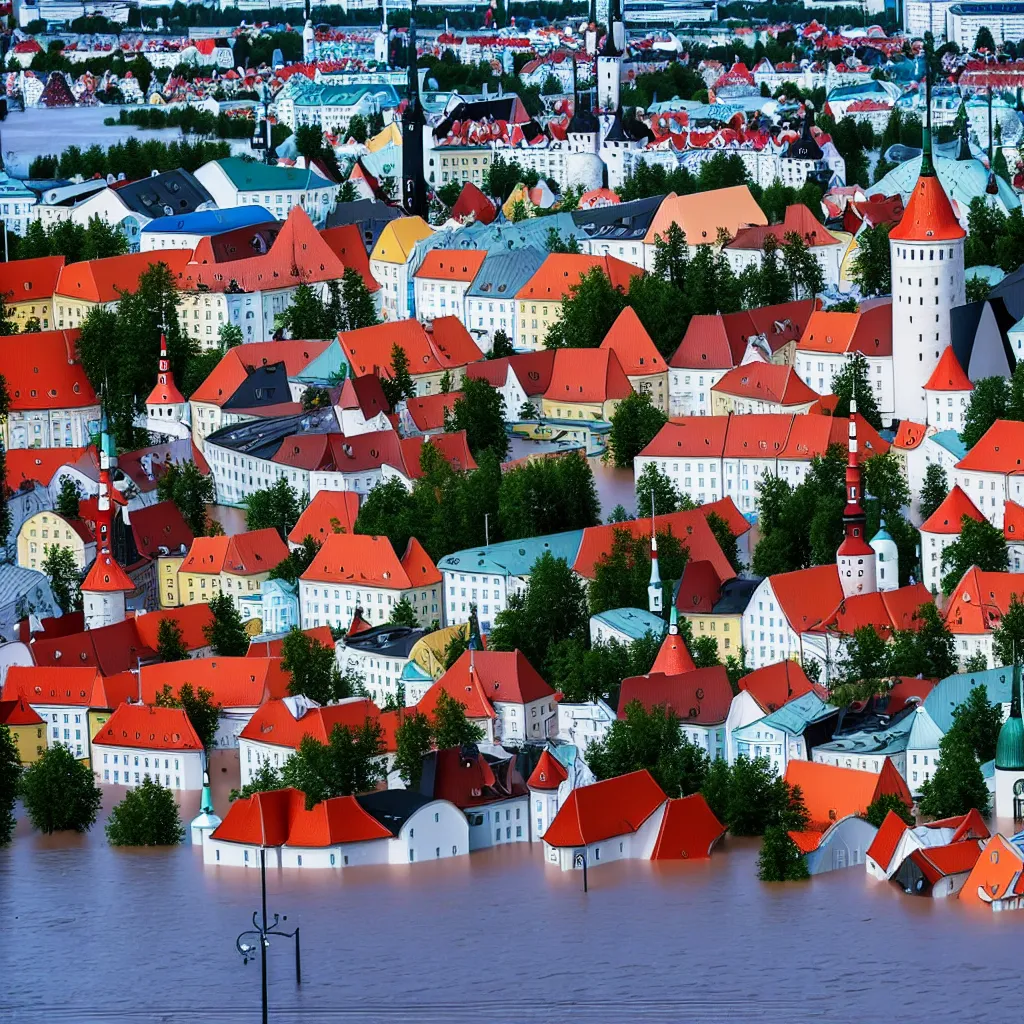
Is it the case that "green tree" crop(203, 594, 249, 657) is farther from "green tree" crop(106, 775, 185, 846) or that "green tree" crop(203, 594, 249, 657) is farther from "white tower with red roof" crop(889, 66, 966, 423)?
"white tower with red roof" crop(889, 66, 966, 423)

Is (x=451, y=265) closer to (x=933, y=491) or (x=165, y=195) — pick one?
(x=165, y=195)

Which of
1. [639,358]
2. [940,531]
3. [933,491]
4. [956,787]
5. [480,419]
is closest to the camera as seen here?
[956,787]

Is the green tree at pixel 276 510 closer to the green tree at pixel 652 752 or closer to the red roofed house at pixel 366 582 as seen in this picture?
the red roofed house at pixel 366 582

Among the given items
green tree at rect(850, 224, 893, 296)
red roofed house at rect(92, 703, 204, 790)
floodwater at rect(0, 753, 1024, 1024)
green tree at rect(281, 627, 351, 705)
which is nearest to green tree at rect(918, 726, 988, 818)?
floodwater at rect(0, 753, 1024, 1024)

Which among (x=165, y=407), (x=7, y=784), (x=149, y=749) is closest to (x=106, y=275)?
(x=165, y=407)

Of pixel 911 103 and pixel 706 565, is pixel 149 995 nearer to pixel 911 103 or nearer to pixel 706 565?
pixel 706 565

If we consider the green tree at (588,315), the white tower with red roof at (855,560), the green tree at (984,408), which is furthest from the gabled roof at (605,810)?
the green tree at (588,315)
